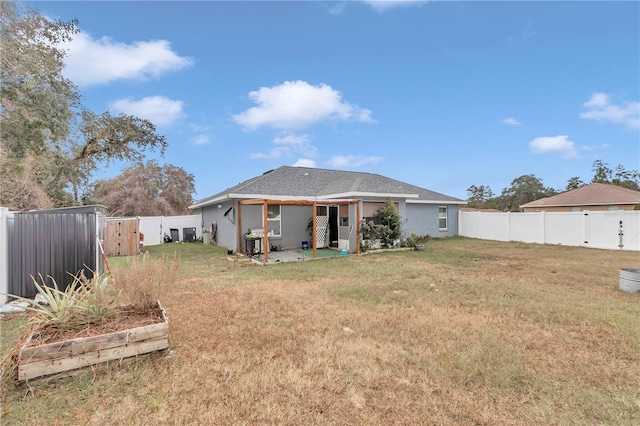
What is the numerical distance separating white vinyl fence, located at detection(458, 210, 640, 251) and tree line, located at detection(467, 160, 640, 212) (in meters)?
25.6

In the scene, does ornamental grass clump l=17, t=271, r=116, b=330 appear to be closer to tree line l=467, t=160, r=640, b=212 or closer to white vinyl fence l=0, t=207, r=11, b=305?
white vinyl fence l=0, t=207, r=11, b=305

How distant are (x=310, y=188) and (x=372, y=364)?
40.7 ft

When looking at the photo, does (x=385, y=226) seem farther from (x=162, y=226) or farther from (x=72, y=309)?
(x=162, y=226)

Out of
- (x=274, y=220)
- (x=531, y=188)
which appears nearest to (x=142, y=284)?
(x=274, y=220)

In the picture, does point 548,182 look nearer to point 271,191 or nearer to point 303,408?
point 271,191

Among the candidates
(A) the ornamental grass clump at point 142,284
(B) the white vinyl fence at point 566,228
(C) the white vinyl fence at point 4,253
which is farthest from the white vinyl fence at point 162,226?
(B) the white vinyl fence at point 566,228

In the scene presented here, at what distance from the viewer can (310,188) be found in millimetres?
15250

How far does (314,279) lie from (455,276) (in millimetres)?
3759

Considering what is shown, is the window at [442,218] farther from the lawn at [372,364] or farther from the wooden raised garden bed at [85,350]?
the wooden raised garden bed at [85,350]

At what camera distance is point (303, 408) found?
2523mm

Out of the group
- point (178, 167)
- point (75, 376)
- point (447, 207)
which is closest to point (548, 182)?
point (447, 207)

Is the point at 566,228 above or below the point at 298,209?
below

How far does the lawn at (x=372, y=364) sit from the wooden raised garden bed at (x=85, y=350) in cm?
14

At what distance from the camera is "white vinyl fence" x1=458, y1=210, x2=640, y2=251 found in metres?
12.9
